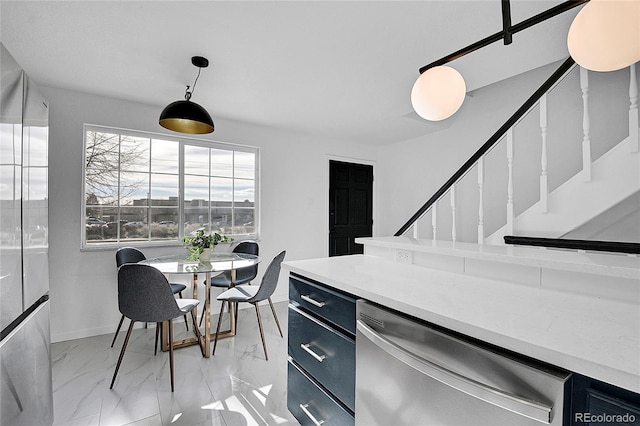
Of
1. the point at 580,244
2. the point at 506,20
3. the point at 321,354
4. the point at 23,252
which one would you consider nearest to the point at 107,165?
the point at 23,252

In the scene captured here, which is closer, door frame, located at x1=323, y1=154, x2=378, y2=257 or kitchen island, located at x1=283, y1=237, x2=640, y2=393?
kitchen island, located at x1=283, y1=237, x2=640, y2=393

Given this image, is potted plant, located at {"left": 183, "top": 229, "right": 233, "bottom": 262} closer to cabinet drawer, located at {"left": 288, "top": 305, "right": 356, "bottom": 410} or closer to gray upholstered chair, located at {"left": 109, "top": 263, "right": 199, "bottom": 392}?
gray upholstered chair, located at {"left": 109, "top": 263, "right": 199, "bottom": 392}

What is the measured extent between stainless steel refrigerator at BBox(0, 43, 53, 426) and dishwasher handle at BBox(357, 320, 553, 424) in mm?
1438

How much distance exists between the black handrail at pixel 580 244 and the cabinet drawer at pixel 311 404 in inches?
54.8

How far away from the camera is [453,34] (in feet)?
6.66

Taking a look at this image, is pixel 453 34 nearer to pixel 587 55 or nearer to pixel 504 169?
pixel 587 55

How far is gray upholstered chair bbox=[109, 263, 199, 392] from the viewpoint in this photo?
2080 mm

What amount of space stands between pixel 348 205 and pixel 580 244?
11.7ft

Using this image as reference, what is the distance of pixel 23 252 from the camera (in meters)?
1.30

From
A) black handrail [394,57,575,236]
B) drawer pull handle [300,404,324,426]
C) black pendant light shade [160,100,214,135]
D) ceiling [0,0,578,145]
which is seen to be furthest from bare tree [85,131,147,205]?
black handrail [394,57,575,236]

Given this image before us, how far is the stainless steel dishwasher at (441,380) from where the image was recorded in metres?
0.70

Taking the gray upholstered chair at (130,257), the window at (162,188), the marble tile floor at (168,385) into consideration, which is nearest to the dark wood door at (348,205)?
the window at (162,188)

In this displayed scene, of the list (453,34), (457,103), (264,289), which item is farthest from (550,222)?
(264,289)

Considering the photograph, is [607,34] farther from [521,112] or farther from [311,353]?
[311,353]
